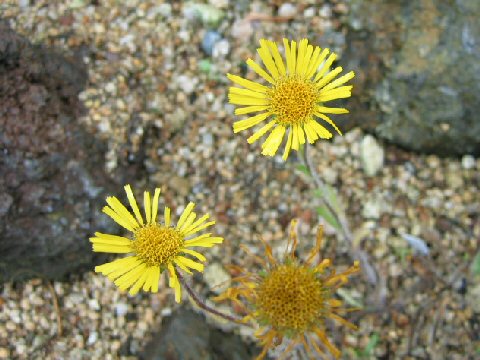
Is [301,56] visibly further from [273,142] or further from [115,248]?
[115,248]

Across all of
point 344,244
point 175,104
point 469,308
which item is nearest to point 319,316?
point 344,244

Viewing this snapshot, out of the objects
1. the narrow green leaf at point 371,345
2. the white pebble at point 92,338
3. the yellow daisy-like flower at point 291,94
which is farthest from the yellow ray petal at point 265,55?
the white pebble at point 92,338

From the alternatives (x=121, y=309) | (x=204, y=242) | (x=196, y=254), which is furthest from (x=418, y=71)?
(x=121, y=309)

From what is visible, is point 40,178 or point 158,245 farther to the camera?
point 40,178

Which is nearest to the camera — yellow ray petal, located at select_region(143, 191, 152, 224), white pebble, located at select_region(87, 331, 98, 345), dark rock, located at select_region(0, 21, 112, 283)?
yellow ray petal, located at select_region(143, 191, 152, 224)

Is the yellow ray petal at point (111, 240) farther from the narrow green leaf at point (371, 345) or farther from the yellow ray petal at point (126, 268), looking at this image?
the narrow green leaf at point (371, 345)

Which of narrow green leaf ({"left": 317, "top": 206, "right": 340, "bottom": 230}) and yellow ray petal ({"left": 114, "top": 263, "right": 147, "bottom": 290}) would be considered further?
narrow green leaf ({"left": 317, "top": 206, "right": 340, "bottom": 230})

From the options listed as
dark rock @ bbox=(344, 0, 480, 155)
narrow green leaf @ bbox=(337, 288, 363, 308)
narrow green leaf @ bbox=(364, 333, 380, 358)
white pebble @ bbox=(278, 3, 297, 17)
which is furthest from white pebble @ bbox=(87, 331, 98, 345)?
white pebble @ bbox=(278, 3, 297, 17)

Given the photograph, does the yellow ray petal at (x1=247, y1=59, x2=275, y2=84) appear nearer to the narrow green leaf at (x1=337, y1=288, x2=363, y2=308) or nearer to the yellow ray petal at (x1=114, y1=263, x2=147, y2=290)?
the yellow ray petal at (x1=114, y1=263, x2=147, y2=290)
